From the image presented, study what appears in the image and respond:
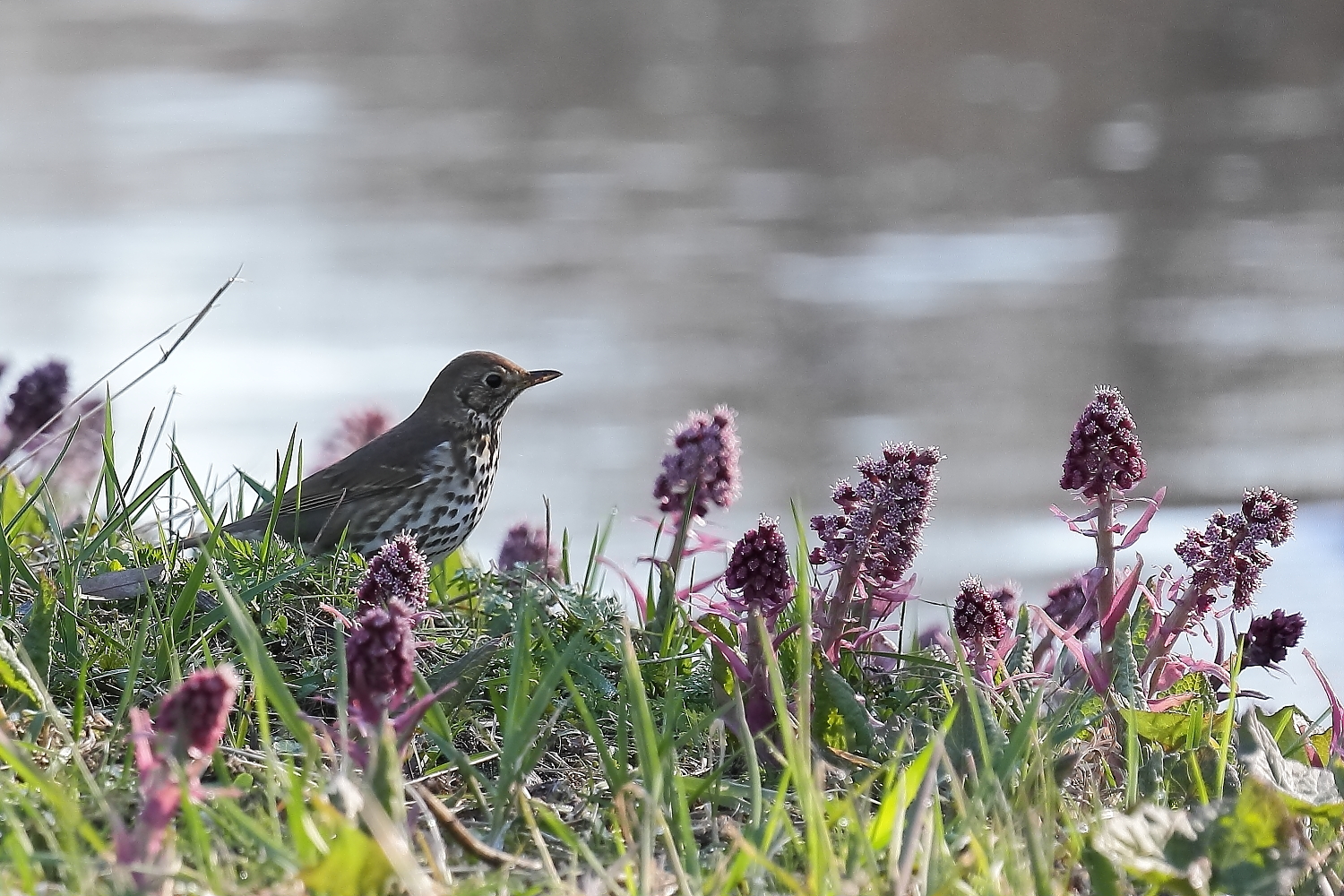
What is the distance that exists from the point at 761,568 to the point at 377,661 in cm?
78

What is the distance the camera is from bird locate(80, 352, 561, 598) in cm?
488

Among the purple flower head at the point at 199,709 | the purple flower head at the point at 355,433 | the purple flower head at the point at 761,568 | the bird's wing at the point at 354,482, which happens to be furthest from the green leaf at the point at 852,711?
the purple flower head at the point at 355,433

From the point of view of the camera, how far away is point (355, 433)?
19.3 feet

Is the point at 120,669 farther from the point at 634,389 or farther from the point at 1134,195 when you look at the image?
the point at 1134,195

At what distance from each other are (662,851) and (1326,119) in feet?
44.5

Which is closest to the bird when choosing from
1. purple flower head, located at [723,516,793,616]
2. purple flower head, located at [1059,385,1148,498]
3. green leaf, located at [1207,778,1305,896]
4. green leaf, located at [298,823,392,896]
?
purple flower head, located at [723,516,793,616]

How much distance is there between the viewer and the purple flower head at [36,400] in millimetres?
4449

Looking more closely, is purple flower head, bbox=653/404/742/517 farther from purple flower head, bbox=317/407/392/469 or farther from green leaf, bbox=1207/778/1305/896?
purple flower head, bbox=317/407/392/469

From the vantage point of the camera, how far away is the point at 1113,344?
344 inches

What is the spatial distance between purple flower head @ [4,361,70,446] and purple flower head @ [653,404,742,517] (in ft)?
5.97

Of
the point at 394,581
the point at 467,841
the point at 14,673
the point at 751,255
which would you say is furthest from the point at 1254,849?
the point at 751,255

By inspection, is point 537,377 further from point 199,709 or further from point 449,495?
point 199,709

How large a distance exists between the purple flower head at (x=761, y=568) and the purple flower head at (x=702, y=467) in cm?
56

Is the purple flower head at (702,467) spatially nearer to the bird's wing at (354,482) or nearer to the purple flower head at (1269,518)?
the purple flower head at (1269,518)
